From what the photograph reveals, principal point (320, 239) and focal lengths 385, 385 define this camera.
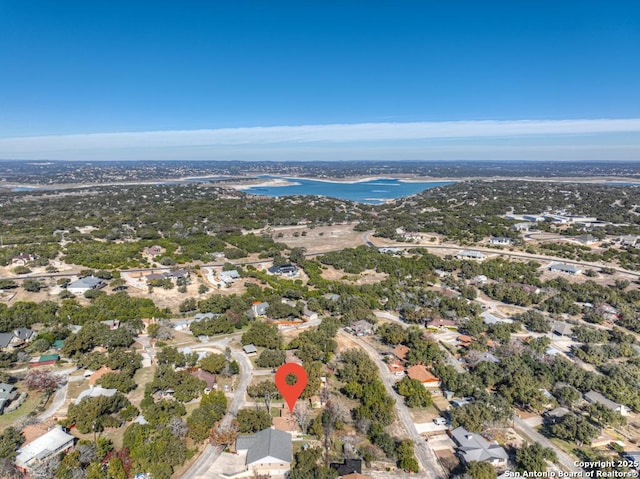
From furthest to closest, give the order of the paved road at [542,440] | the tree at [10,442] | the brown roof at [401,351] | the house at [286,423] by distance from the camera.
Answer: the brown roof at [401,351] → the house at [286,423] → the paved road at [542,440] → the tree at [10,442]

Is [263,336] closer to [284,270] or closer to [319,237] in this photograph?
[284,270]

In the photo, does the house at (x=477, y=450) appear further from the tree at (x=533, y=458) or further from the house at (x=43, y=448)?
the house at (x=43, y=448)

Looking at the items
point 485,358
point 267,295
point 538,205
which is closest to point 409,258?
point 267,295

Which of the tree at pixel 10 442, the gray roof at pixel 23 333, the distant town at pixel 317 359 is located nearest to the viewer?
the tree at pixel 10 442

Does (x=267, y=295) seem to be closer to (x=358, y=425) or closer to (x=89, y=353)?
(x=89, y=353)

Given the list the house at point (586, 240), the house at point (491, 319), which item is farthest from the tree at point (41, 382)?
the house at point (586, 240)

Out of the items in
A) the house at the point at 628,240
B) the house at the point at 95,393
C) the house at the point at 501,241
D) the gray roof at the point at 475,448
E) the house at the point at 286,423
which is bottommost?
the house at the point at 286,423
